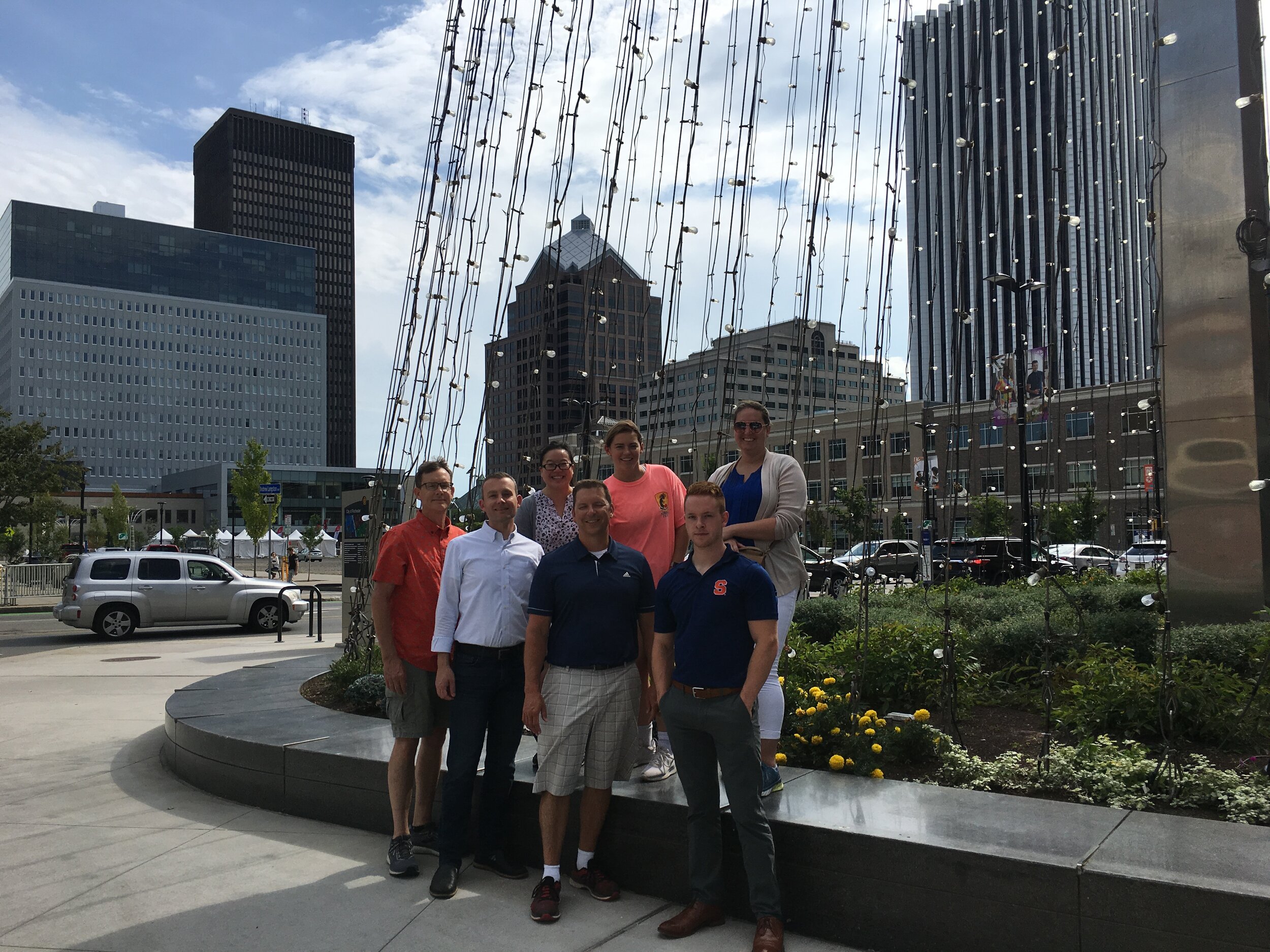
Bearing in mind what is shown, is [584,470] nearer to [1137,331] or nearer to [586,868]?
[586,868]

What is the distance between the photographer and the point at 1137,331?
12.6 m

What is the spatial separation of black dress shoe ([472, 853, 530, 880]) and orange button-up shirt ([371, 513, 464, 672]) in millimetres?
920

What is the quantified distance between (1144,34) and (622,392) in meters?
7.19

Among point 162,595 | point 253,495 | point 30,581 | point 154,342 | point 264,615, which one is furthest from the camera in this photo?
point 154,342

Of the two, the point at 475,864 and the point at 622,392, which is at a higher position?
the point at 622,392

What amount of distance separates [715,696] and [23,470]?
33.5 metres

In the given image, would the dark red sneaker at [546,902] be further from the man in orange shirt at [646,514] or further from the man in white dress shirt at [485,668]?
the man in orange shirt at [646,514]

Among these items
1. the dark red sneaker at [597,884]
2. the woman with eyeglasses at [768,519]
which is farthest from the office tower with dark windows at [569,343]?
the dark red sneaker at [597,884]

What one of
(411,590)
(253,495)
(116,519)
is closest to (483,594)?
(411,590)

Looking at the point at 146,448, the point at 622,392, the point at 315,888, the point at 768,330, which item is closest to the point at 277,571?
the point at 622,392

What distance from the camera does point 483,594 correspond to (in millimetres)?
4320

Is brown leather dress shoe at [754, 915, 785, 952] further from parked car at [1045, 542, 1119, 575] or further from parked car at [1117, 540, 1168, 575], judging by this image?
parked car at [1045, 542, 1119, 575]

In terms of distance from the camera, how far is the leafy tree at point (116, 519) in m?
71.2

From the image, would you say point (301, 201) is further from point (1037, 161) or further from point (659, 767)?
point (659, 767)
